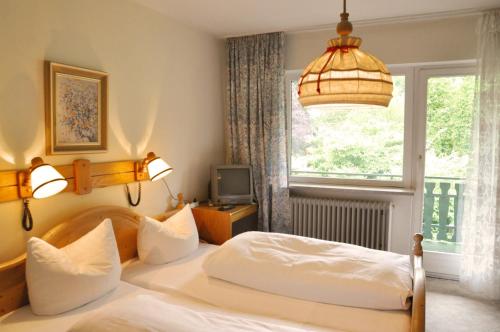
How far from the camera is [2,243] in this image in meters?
1.91

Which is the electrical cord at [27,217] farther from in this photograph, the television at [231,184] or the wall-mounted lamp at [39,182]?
the television at [231,184]

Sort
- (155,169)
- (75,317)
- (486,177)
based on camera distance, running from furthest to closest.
A: (486,177) < (155,169) < (75,317)

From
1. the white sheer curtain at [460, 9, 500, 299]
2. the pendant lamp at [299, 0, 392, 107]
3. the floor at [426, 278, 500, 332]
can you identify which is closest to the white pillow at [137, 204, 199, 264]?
the pendant lamp at [299, 0, 392, 107]

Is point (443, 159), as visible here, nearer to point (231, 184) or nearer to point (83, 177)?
point (231, 184)

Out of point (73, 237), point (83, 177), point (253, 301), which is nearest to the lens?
point (253, 301)

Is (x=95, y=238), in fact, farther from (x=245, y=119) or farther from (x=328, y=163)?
(x=328, y=163)

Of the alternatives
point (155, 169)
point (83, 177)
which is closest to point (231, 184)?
point (155, 169)

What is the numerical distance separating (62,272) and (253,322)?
1.02 m

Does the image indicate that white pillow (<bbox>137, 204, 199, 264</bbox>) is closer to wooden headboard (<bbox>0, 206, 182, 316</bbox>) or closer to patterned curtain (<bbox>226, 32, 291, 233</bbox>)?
wooden headboard (<bbox>0, 206, 182, 316</bbox>)

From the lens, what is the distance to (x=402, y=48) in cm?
322

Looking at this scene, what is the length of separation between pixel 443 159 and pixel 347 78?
2520 millimetres

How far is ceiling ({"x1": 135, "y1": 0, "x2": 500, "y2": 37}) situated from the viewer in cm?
273

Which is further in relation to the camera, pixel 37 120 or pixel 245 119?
pixel 245 119

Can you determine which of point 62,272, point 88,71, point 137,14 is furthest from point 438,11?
point 62,272
